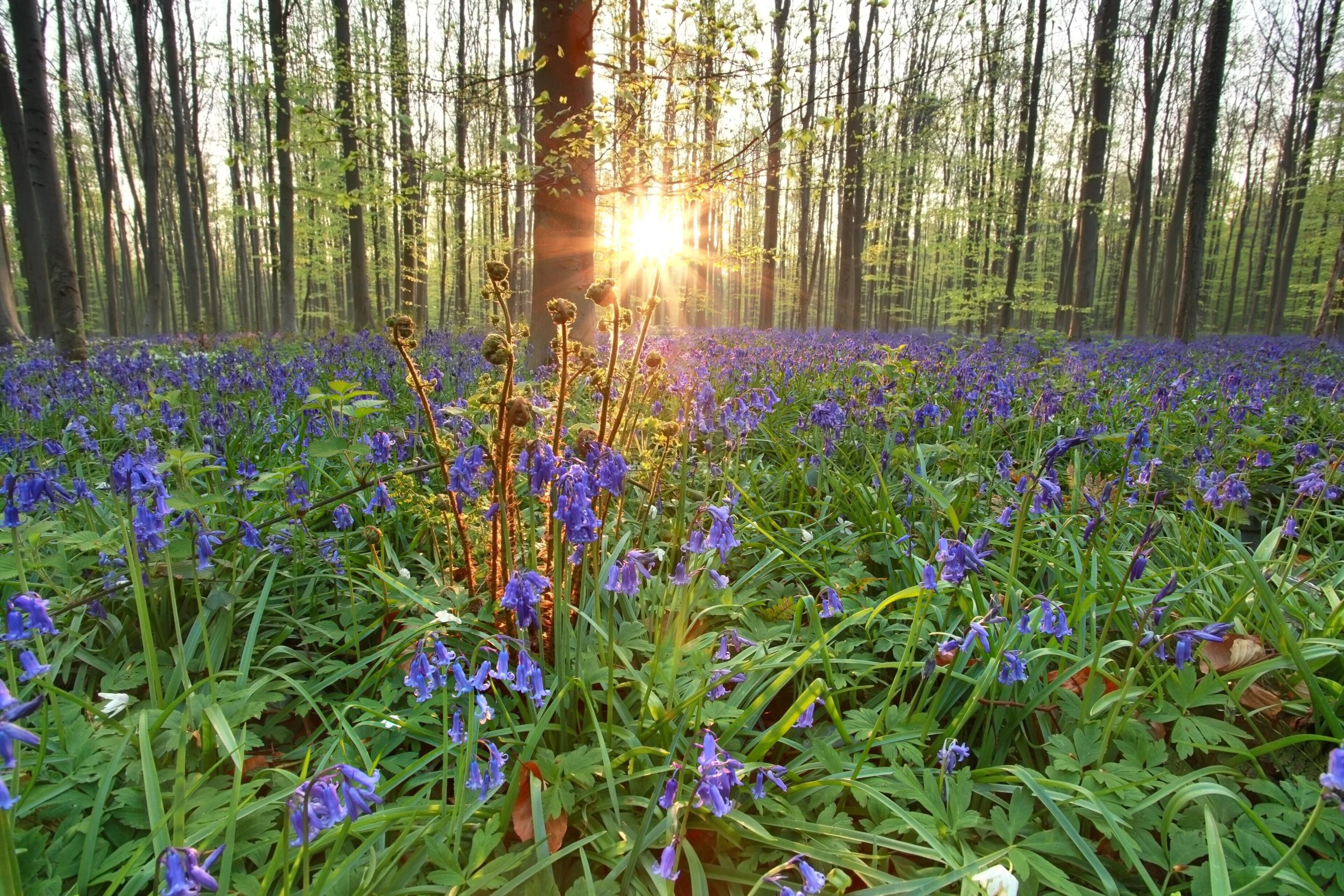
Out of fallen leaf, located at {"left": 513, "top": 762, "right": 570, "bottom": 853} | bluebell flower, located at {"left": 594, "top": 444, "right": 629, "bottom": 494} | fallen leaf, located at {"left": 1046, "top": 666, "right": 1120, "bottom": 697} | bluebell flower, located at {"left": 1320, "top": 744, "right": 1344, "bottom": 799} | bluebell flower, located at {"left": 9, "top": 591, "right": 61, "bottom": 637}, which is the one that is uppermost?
bluebell flower, located at {"left": 594, "top": 444, "right": 629, "bottom": 494}

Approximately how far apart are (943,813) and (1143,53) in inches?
1046

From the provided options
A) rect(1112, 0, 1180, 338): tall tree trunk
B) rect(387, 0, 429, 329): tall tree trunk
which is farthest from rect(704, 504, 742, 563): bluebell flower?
rect(1112, 0, 1180, 338): tall tree trunk

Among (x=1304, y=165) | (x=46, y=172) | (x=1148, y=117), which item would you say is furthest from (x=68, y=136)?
(x=1304, y=165)

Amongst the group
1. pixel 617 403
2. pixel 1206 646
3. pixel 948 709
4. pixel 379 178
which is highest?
pixel 379 178

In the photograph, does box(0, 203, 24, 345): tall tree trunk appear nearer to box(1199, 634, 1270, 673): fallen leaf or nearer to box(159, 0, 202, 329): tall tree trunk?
box(159, 0, 202, 329): tall tree trunk

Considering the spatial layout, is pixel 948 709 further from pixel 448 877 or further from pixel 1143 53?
pixel 1143 53

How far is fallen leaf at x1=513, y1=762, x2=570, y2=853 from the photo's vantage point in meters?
1.43

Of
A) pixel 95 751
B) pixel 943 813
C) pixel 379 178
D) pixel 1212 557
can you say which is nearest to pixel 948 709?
pixel 943 813

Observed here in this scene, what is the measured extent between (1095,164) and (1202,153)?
2.18 metres

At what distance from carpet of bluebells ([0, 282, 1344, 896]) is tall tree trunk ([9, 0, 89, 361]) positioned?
20.2 feet

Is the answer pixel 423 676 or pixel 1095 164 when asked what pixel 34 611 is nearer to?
pixel 423 676

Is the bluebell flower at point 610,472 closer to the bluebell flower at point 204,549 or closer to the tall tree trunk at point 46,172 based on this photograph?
the bluebell flower at point 204,549

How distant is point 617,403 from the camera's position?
130 inches

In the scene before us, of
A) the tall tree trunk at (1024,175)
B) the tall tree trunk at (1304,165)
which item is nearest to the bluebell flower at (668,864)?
the tall tree trunk at (1024,175)
